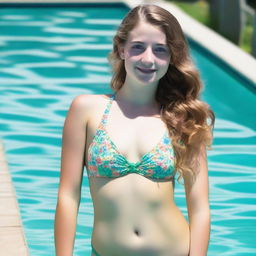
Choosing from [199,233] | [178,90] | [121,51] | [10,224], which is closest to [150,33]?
[121,51]

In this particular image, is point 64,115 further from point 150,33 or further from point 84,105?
point 150,33

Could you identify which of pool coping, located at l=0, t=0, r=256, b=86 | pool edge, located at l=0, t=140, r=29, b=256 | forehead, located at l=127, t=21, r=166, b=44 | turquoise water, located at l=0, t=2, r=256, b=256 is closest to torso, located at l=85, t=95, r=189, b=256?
forehead, located at l=127, t=21, r=166, b=44

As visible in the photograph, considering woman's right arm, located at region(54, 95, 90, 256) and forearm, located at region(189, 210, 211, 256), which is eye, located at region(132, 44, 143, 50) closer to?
woman's right arm, located at region(54, 95, 90, 256)

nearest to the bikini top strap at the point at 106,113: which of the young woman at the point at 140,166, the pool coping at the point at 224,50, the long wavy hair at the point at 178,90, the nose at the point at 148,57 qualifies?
the young woman at the point at 140,166

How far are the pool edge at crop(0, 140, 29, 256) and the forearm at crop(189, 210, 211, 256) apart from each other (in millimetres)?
1596

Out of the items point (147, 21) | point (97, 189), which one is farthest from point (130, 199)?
point (147, 21)

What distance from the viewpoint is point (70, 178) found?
373 cm

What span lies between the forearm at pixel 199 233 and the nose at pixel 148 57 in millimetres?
583

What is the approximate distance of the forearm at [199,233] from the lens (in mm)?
3733

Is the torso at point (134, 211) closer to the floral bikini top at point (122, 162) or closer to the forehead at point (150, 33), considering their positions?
the floral bikini top at point (122, 162)

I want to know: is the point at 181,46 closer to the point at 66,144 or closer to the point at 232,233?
the point at 66,144

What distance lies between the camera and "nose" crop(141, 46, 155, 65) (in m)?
3.68

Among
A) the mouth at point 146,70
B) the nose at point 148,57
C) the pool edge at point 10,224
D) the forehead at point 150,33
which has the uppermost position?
the forehead at point 150,33

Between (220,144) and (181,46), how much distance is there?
5.18 m
